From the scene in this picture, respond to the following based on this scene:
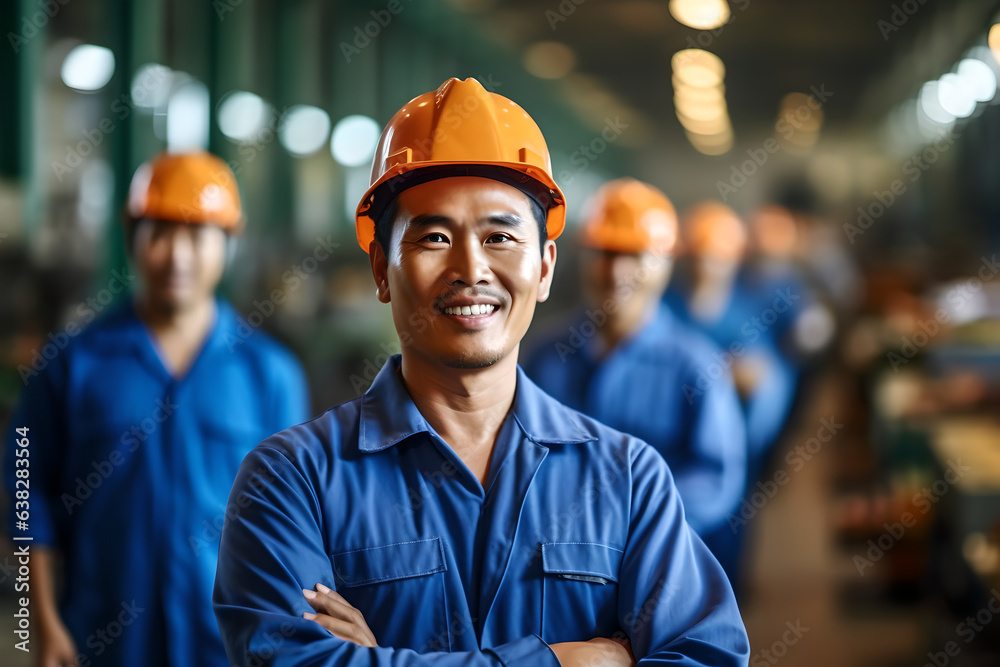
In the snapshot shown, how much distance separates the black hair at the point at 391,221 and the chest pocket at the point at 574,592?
49 cm

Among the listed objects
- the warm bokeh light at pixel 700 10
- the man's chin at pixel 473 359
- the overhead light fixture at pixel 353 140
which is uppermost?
the warm bokeh light at pixel 700 10

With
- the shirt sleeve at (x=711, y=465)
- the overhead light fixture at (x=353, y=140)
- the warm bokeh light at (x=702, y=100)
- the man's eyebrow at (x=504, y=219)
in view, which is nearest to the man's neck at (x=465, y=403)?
the man's eyebrow at (x=504, y=219)

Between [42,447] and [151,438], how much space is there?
33 centimetres

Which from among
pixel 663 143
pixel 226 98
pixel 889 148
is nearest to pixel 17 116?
pixel 226 98

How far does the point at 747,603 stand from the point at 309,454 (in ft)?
13.7

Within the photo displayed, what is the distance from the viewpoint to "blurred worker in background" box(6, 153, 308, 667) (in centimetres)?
249

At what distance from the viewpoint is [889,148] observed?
1069 cm

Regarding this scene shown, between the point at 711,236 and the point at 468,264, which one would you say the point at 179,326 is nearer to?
the point at 468,264

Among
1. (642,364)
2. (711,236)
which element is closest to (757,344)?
(711,236)

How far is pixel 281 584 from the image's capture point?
130 centimetres

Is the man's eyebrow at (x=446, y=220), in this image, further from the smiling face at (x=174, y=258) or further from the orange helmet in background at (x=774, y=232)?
the orange helmet in background at (x=774, y=232)

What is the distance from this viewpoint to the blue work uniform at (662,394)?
2813 millimetres

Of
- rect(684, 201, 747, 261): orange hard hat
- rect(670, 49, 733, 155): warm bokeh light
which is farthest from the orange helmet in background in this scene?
rect(684, 201, 747, 261): orange hard hat

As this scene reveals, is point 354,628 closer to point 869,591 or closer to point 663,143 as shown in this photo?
point 869,591
